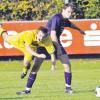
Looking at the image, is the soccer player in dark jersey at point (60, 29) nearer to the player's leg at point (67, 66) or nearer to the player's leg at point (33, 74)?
the player's leg at point (67, 66)

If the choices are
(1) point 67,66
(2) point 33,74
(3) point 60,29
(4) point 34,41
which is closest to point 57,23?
(3) point 60,29

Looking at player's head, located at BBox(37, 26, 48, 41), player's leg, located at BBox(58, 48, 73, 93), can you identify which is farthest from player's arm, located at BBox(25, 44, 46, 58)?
player's leg, located at BBox(58, 48, 73, 93)

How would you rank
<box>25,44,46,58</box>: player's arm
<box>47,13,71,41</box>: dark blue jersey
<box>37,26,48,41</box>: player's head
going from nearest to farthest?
<box>25,44,46,58</box>: player's arm < <box>37,26,48,41</box>: player's head < <box>47,13,71,41</box>: dark blue jersey

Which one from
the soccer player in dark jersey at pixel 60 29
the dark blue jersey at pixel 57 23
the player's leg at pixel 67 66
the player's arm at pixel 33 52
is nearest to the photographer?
the player's arm at pixel 33 52

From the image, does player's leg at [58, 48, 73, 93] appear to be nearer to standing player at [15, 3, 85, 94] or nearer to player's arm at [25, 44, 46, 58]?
standing player at [15, 3, 85, 94]

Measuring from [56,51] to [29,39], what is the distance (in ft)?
2.76

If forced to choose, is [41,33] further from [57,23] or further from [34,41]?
[57,23]

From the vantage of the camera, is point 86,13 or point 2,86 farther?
point 86,13

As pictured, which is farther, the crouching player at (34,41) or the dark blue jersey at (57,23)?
the dark blue jersey at (57,23)

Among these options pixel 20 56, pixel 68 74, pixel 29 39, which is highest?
pixel 29 39

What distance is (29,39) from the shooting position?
12211 mm

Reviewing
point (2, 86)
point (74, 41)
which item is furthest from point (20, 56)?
point (2, 86)

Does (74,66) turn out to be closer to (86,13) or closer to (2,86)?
(86,13)

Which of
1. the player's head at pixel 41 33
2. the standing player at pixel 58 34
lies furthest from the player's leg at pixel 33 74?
the player's head at pixel 41 33
